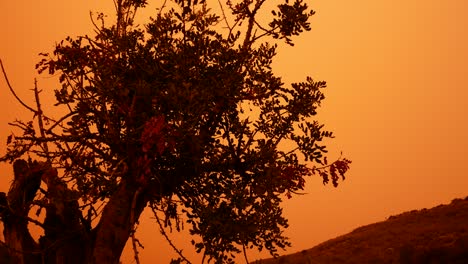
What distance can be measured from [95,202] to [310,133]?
5072 mm

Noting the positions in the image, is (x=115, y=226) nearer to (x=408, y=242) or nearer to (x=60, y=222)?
(x=60, y=222)

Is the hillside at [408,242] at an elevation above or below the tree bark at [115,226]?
above

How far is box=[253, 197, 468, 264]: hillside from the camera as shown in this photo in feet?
81.8

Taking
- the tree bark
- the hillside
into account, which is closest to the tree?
the tree bark

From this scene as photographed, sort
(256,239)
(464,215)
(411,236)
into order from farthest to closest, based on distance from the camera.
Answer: (464,215), (411,236), (256,239)

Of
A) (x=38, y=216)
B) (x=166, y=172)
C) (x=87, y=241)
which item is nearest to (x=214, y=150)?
(x=166, y=172)

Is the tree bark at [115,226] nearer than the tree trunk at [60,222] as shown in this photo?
Yes

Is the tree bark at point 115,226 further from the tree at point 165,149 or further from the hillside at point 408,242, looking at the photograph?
the hillside at point 408,242

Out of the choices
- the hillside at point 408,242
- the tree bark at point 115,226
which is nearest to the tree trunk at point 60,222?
the tree bark at point 115,226

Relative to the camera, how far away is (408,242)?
3116 centimetres

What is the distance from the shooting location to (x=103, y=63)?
1109 centimetres

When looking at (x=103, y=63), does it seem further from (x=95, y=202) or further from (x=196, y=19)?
(x=95, y=202)

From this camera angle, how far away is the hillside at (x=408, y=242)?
24.9 m

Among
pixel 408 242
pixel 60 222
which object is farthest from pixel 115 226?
pixel 408 242
